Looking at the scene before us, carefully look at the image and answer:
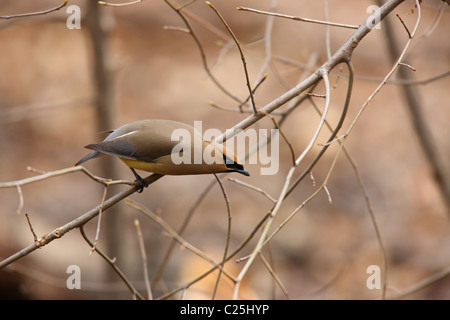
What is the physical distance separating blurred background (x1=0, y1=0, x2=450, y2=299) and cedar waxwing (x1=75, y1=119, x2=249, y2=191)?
2.21m

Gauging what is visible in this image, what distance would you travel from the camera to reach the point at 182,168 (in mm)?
2111

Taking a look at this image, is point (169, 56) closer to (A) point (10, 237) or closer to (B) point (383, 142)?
(B) point (383, 142)

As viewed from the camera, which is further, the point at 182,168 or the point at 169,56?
the point at 169,56

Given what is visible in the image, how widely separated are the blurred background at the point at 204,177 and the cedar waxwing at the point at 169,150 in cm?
221

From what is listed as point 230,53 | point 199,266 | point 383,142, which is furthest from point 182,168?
point 230,53

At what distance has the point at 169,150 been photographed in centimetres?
213

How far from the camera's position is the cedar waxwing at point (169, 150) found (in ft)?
6.83

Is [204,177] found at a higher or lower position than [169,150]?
higher

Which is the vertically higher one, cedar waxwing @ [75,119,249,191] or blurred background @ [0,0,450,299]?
blurred background @ [0,0,450,299]

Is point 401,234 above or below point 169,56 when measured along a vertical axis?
below

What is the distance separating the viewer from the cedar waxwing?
208 cm

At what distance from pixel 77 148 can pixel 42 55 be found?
1997 mm

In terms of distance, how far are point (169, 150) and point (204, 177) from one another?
16.6 feet

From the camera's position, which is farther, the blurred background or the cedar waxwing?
the blurred background
